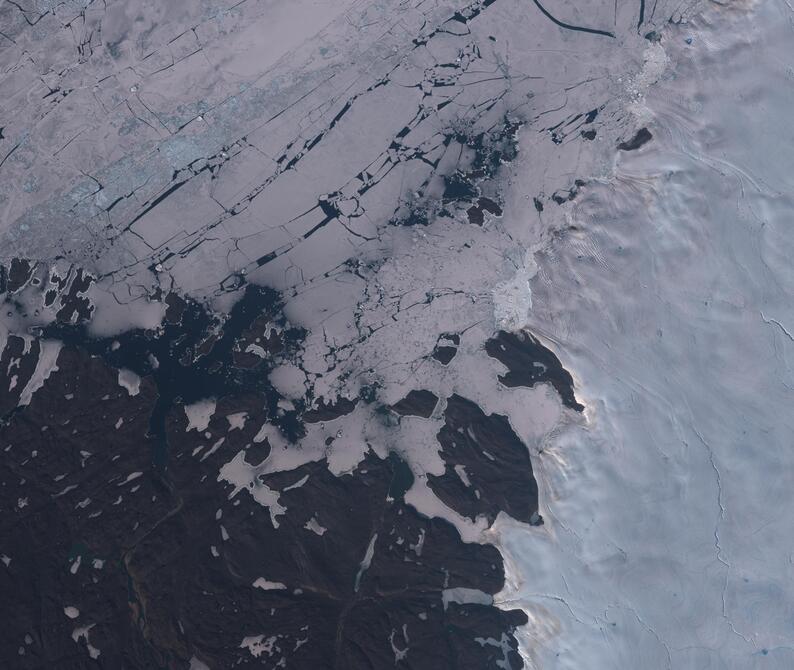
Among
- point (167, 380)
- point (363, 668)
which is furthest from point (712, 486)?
point (167, 380)

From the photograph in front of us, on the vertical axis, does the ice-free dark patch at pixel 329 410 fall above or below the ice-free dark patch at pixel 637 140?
below

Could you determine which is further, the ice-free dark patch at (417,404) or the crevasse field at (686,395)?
the ice-free dark patch at (417,404)

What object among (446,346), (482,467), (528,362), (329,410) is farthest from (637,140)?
(329,410)

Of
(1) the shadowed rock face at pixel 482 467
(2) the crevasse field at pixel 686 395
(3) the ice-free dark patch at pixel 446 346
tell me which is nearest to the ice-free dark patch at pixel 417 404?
(1) the shadowed rock face at pixel 482 467

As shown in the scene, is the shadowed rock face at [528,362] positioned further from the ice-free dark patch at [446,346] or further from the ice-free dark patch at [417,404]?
the ice-free dark patch at [417,404]

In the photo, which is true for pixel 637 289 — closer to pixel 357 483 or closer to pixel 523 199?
pixel 523 199

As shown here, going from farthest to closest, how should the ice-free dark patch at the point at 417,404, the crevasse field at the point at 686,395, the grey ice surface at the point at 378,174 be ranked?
the ice-free dark patch at the point at 417,404, the grey ice surface at the point at 378,174, the crevasse field at the point at 686,395
